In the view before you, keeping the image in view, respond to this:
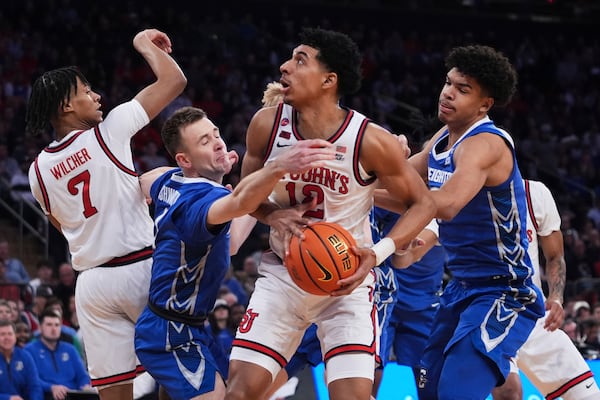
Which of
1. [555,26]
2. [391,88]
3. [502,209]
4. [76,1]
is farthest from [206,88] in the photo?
[502,209]

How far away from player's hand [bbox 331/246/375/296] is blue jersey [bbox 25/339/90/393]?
523 cm

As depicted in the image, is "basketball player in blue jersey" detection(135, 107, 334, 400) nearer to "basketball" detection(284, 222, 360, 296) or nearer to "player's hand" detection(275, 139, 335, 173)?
"basketball" detection(284, 222, 360, 296)

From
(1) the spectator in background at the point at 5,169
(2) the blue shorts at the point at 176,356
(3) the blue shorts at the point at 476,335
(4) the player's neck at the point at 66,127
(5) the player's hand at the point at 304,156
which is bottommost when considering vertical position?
(1) the spectator in background at the point at 5,169

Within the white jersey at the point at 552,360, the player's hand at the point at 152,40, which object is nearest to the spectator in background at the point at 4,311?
the player's hand at the point at 152,40

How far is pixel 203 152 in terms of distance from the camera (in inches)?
212

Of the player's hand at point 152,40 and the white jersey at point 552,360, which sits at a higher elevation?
the player's hand at point 152,40

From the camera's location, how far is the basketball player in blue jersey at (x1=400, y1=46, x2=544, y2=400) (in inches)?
205

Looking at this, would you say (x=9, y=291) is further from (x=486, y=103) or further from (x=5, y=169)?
(x=486, y=103)

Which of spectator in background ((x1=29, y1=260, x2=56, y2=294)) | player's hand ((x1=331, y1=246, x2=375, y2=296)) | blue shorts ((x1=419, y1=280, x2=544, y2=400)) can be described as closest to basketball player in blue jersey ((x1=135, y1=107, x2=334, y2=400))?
player's hand ((x1=331, y1=246, x2=375, y2=296))

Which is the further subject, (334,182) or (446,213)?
(446,213)

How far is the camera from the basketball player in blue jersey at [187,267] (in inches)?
200

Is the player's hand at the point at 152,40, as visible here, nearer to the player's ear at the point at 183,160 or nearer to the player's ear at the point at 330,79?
the player's ear at the point at 183,160

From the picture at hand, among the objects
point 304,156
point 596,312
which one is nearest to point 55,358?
point 304,156

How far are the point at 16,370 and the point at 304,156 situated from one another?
208 inches
